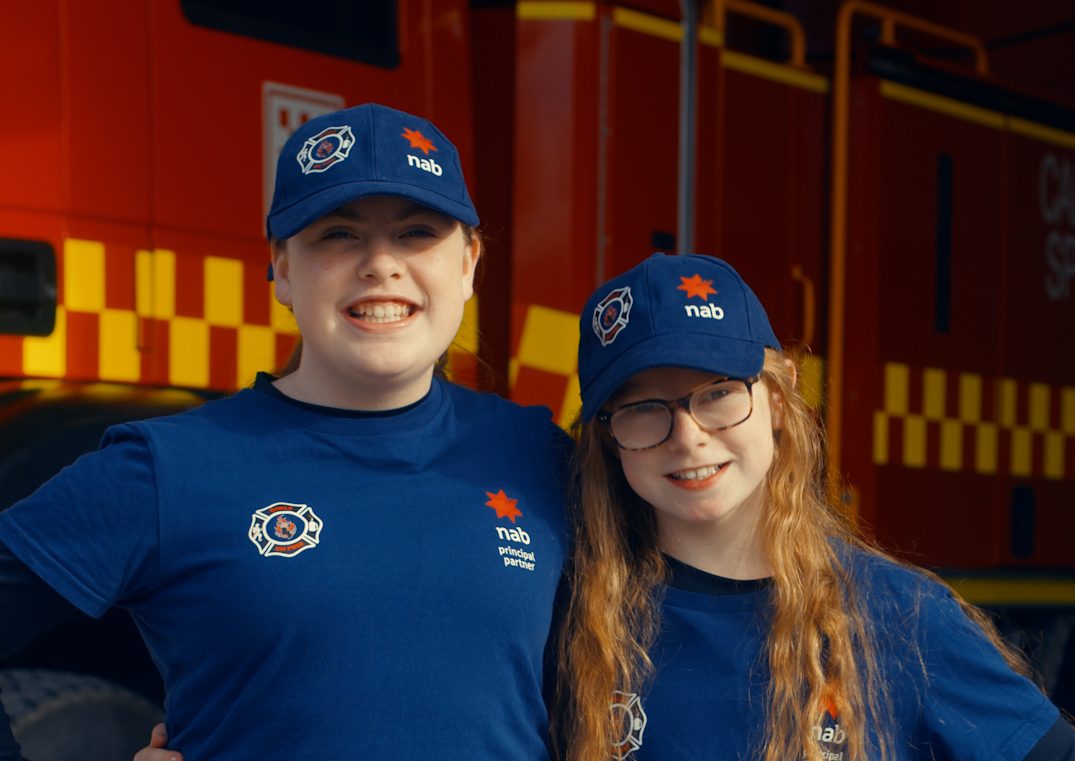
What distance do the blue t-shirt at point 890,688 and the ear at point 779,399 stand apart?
264mm

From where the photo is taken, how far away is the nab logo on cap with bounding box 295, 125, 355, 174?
174 centimetres

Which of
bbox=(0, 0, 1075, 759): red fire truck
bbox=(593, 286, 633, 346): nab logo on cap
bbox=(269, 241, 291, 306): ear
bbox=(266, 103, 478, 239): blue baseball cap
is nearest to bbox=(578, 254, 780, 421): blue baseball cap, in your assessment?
bbox=(593, 286, 633, 346): nab logo on cap

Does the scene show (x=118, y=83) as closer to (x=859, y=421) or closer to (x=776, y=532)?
(x=776, y=532)

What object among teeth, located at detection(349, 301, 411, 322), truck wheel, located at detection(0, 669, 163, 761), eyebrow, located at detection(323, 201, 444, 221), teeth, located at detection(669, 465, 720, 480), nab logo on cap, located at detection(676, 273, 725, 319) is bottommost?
truck wheel, located at detection(0, 669, 163, 761)

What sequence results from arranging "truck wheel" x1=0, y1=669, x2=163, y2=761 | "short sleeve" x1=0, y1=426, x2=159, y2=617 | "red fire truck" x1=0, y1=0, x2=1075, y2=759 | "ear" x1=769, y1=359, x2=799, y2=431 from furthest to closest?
"red fire truck" x1=0, y1=0, x2=1075, y2=759 < "truck wheel" x1=0, y1=669, x2=163, y2=761 < "ear" x1=769, y1=359, x2=799, y2=431 < "short sleeve" x1=0, y1=426, x2=159, y2=617

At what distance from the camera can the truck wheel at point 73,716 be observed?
8.15 feet

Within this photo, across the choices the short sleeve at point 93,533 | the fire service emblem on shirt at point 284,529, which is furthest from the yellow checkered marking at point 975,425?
the short sleeve at point 93,533

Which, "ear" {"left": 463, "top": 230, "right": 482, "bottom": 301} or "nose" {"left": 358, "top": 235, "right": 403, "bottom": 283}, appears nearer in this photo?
"nose" {"left": 358, "top": 235, "right": 403, "bottom": 283}

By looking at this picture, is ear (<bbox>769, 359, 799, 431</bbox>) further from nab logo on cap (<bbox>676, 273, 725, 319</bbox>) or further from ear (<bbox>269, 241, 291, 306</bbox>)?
ear (<bbox>269, 241, 291, 306</bbox>)

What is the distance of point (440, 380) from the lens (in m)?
1.96

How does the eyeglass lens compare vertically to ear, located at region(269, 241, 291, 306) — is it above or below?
below

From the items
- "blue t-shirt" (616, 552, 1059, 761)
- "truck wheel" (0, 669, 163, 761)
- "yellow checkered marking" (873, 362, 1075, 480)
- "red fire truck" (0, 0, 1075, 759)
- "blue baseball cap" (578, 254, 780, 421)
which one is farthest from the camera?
"yellow checkered marking" (873, 362, 1075, 480)

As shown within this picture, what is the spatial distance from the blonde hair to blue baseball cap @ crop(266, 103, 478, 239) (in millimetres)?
392

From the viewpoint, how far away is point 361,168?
5.64ft
